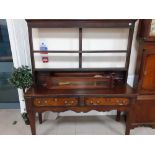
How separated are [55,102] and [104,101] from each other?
0.55 metres

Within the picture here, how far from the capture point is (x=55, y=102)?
1715mm

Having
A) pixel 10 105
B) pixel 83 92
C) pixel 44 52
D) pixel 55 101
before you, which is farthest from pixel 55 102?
pixel 10 105

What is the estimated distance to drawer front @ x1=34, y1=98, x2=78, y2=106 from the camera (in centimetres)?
170

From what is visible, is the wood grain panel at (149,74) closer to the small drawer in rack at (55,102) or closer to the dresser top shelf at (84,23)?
the dresser top shelf at (84,23)

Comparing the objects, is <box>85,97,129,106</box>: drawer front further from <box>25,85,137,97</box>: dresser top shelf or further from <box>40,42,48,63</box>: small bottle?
<box>40,42,48,63</box>: small bottle

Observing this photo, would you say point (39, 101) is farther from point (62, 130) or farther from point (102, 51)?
point (102, 51)

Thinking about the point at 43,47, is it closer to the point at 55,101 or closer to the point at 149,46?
the point at 55,101

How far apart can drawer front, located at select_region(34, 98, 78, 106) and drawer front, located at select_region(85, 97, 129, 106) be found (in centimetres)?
16

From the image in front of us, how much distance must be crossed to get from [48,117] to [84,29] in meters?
1.40

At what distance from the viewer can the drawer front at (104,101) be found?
67.3 inches

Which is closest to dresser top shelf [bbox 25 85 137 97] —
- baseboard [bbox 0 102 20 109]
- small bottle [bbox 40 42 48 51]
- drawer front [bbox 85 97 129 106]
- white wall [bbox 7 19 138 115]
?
drawer front [bbox 85 97 129 106]

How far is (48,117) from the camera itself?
233cm
